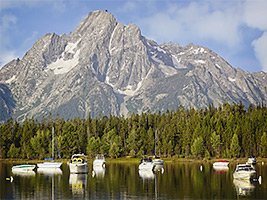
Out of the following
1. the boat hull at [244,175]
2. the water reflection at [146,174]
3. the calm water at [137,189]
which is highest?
the boat hull at [244,175]

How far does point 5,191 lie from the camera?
96250 mm

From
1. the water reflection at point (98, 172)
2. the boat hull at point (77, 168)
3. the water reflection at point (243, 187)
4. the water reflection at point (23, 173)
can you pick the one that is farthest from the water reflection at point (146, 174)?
the water reflection at point (23, 173)

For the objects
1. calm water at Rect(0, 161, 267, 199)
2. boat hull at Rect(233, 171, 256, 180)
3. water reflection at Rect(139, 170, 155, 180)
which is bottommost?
calm water at Rect(0, 161, 267, 199)

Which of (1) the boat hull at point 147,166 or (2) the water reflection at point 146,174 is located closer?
(2) the water reflection at point 146,174

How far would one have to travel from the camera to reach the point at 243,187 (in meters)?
96.3

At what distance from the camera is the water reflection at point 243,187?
88125mm

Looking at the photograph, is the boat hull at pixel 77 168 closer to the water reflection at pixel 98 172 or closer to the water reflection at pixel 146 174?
the water reflection at pixel 98 172

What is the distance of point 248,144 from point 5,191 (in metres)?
125

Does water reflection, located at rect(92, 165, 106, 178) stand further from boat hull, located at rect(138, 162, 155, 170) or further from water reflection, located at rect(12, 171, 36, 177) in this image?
water reflection, located at rect(12, 171, 36, 177)

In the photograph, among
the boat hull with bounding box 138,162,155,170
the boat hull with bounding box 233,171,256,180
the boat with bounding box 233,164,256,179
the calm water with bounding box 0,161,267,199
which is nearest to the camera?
the calm water with bounding box 0,161,267,199

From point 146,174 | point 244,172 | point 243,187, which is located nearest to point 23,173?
point 146,174

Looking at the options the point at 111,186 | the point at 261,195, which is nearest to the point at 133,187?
the point at 111,186

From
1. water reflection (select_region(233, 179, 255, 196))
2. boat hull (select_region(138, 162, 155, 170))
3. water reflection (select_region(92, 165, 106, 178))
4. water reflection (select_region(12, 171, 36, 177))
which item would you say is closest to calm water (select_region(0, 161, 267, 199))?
water reflection (select_region(233, 179, 255, 196))

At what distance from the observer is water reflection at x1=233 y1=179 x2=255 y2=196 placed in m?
88.1
